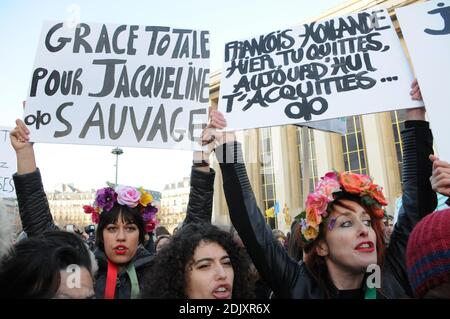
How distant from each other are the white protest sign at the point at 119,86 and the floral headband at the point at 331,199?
2.92ft

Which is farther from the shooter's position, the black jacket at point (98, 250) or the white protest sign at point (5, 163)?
the white protest sign at point (5, 163)

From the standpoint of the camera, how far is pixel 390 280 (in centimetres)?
171

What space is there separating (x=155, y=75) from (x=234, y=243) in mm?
1358

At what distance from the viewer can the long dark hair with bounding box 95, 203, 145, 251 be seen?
2.24 meters

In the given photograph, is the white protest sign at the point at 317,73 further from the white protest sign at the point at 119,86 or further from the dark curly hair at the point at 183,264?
the dark curly hair at the point at 183,264

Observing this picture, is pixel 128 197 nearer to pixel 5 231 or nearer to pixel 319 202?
pixel 5 231

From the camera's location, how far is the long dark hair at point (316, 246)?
1.80 m

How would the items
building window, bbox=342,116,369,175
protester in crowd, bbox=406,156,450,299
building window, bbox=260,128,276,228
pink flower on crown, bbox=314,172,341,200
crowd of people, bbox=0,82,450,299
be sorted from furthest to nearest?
building window, bbox=260,128,276,228 → building window, bbox=342,116,369,175 → pink flower on crown, bbox=314,172,341,200 → crowd of people, bbox=0,82,450,299 → protester in crowd, bbox=406,156,450,299

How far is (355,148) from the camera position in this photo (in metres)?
19.0

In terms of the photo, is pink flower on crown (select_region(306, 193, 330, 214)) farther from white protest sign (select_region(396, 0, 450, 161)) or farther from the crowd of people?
white protest sign (select_region(396, 0, 450, 161))

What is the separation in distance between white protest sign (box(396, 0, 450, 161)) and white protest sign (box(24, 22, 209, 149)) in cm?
134

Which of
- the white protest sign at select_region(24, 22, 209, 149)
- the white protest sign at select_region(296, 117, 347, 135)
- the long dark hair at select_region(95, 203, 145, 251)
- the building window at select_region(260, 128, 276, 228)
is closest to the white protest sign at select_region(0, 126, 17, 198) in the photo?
the white protest sign at select_region(24, 22, 209, 149)

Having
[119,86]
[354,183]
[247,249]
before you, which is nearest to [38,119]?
[119,86]

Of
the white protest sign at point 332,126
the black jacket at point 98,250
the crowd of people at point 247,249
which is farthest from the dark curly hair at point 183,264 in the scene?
the white protest sign at point 332,126
